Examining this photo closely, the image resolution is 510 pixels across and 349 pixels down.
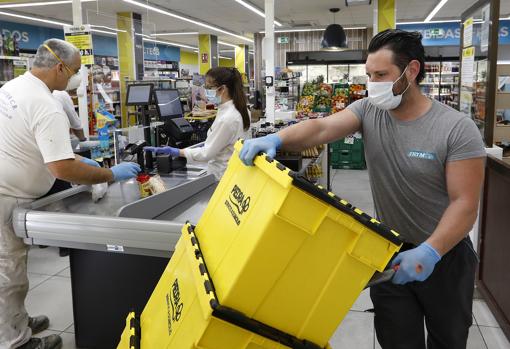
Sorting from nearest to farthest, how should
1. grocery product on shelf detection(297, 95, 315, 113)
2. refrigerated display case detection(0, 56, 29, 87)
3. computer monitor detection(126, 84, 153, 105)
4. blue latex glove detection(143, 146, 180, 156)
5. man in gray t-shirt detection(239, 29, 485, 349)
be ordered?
man in gray t-shirt detection(239, 29, 485, 349) < blue latex glove detection(143, 146, 180, 156) < computer monitor detection(126, 84, 153, 105) < refrigerated display case detection(0, 56, 29, 87) < grocery product on shelf detection(297, 95, 315, 113)

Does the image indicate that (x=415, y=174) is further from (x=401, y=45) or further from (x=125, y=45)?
(x=125, y=45)

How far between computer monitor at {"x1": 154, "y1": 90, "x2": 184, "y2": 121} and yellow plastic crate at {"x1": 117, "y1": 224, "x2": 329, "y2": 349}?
3.51 meters

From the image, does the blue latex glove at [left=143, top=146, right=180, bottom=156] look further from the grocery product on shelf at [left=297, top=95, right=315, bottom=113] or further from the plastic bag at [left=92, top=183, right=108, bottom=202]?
the grocery product on shelf at [left=297, top=95, right=315, bottom=113]

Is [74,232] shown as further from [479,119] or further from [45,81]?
[479,119]

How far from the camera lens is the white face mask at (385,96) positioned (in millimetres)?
1740

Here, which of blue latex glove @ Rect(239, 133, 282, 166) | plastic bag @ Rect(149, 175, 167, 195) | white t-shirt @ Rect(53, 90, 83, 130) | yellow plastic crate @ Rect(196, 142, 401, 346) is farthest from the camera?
white t-shirt @ Rect(53, 90, 83, 130)

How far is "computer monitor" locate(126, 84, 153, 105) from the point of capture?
5227 millimetres

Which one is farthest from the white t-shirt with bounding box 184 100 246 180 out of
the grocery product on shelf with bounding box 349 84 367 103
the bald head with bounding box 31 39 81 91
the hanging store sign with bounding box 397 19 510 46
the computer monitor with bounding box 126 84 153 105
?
the hanging store sign with bounding box 397 19 510 46

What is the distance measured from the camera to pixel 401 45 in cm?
172

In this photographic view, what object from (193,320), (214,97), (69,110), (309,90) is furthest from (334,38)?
(193,320)

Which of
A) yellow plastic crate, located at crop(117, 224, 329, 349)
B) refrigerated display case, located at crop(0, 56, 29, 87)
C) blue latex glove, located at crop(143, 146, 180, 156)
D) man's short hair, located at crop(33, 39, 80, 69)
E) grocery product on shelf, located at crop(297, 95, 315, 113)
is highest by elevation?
refrigerated display case, located at crop(0, 56, 29, 87)

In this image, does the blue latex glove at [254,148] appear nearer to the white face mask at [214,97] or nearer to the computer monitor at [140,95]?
the white face mask at [214,97]

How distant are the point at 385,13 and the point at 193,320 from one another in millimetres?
10860

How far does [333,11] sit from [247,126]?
10944 millimetres
